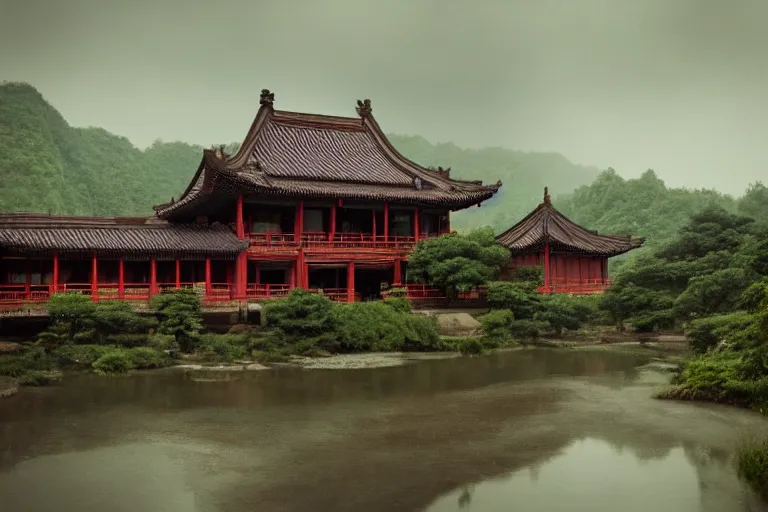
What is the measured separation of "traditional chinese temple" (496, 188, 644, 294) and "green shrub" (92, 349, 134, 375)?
21359 mm

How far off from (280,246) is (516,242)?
13158 mm

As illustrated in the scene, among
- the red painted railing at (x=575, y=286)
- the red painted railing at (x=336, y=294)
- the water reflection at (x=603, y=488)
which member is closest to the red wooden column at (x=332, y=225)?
the red painted railing at (x=336, y=294)

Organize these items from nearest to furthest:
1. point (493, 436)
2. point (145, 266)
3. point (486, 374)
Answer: point (493, 436)
point (486, 374)
point (145, 266)

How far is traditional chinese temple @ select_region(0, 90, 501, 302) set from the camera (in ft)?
91.8

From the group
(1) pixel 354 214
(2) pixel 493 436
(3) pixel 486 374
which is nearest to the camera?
(2) pixel 493 436

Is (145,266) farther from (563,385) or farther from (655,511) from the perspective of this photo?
(655,511)

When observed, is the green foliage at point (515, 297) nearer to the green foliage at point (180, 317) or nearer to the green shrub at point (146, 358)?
the green foliage at point (180, 317)

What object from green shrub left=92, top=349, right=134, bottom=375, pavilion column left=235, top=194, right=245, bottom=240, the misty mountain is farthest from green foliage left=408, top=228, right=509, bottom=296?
the misty mountain

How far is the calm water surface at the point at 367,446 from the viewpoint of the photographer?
32.7 ft

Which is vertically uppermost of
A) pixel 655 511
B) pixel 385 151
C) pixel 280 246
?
pixel 385 151

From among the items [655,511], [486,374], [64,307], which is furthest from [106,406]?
[655,511]

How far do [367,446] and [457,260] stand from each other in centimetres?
1840

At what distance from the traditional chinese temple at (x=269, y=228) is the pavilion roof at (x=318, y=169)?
0.23ft

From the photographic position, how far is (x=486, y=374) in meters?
21.4
